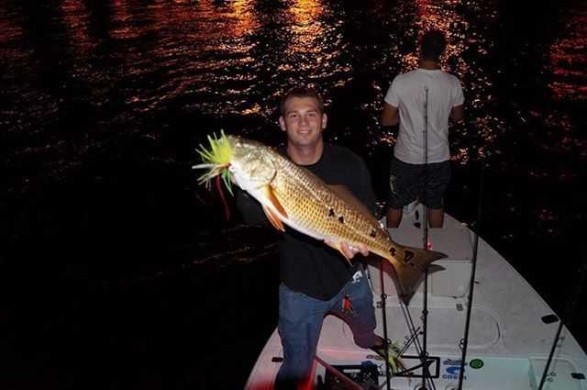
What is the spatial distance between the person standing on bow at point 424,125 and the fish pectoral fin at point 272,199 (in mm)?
3670

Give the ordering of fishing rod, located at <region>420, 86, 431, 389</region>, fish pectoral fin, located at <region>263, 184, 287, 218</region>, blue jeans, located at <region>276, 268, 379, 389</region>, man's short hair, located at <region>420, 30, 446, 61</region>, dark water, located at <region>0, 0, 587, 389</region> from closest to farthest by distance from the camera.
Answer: fish pectoral fin, located at <region>263, 184, 287, 218</region>
blue jeans, located at <region>276, 268, 379, 389</region>
fishing rod, located at <region>420, 86, 431, 389</region>
man's short hair, located at <region>420, 30, 446, 61</region>
dark water, located at <region>0, 0, 587, 389</region>

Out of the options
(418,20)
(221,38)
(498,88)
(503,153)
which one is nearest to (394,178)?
(503,153)

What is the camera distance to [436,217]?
7273 millimetres

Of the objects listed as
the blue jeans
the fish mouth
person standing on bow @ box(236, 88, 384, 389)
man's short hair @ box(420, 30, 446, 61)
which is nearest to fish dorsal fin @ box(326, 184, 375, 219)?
person standing on bow @ box(236, 88, 384, 389)

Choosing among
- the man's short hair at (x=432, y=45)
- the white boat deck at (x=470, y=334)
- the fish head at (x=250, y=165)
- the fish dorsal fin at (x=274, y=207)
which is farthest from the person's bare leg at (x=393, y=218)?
the fish head at (x=250, y=165)

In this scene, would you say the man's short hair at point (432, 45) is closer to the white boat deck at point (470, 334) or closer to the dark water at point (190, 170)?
the white boat deck at point (470, 334)

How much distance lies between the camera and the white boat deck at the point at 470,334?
5.02 meters

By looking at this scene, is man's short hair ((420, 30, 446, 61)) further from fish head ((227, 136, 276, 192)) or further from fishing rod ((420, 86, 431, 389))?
fish head ((227, 136, 276, 192))

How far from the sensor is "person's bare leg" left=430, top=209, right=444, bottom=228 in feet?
23.8

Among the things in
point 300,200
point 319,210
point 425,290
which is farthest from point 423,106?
point 300,200

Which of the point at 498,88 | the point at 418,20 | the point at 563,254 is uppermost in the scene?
the point at 418,20

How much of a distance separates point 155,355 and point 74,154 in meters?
9.37

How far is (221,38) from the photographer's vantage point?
28047 millimetres

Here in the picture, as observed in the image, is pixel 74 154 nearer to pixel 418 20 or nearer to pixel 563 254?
pixel 563 254
